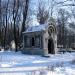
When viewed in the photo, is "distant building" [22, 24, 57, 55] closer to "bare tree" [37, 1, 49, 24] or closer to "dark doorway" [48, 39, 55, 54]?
"dark doorway" [48, 39, 55, 54]

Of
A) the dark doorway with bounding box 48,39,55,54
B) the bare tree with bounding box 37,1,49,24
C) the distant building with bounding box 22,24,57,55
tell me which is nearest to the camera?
the distant building with bounding box 22,24,57,55

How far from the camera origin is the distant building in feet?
124

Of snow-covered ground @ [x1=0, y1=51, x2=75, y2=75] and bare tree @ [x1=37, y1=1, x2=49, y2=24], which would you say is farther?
bare tree @ [x1=37, y1=1, x2=49, y2=24]

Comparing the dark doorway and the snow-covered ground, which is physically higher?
the dark doorway

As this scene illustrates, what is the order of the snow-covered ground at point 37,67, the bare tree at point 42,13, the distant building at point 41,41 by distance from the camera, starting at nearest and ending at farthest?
the snow-covered ground at point 37,67, the distant building at point 41,41, the bare tree at point 42,13

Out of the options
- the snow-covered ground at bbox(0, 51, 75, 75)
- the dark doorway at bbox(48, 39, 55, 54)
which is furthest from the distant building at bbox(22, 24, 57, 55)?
the snow-covered ground at bbox(0, 51, 75, 75)

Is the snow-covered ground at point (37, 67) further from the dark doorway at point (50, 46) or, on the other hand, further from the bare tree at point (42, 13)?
the bare tree at point (42, 13)

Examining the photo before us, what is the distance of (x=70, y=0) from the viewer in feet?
74.7

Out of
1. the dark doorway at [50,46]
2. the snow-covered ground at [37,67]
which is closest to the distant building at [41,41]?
the dark doorway at [50,46]

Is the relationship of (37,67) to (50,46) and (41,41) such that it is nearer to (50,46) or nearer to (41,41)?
(41,41)

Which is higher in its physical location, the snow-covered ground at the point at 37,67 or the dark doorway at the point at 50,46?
the dark doorway at the point at 50,46

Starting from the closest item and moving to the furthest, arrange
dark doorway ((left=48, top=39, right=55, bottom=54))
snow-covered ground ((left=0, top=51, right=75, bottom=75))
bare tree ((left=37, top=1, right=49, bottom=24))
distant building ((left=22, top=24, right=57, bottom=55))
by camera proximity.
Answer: snow-covered ground ((left=0, top=51, right=75, bottom=75)) → distant building ((left=22, top=24, right=57, bottom=55)) → dark doorway ((left=48, top=39, right=55, bottom=54)) → bare tree ((left=37, top=1, right=49, bottom=24))

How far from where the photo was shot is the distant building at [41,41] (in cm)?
3784

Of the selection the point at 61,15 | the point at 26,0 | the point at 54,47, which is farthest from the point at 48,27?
the point at 61,15
